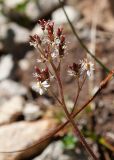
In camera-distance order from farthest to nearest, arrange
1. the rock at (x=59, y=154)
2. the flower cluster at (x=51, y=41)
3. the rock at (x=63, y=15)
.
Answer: the rock at (x=63, y=15) → the rock at (x=59, y=154) → the flower cluster at (x=51, y=41)

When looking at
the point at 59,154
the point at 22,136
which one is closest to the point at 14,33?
the point at 22,136

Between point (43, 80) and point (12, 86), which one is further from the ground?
point (12, 86)

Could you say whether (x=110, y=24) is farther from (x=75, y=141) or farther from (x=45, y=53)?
(x=45, y=53)

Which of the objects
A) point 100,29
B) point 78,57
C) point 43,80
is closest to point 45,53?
point 43,80

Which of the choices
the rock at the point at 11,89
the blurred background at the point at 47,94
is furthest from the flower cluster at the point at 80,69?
the rock at the point at 11,89

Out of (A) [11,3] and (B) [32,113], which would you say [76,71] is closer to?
(B) [32,113]

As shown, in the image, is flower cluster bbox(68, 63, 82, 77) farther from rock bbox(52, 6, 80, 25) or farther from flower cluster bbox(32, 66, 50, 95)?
rock bbox(52, 6, 80, 25)

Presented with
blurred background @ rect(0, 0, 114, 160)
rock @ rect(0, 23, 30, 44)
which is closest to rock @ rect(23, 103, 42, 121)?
blurred background @ rect(0, 0, 114, 160)

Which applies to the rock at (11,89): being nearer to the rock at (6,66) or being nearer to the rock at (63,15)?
the rock at (6,66)
